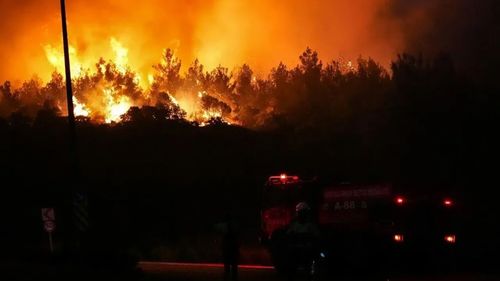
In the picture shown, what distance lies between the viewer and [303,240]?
11.8 m

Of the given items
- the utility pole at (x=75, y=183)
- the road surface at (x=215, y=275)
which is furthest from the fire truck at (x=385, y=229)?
the utility pole at (x=75, y=183)

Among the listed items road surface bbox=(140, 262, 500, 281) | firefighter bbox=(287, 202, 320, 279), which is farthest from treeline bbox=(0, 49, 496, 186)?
firefighter bbox=(287, 202, 320, 279)

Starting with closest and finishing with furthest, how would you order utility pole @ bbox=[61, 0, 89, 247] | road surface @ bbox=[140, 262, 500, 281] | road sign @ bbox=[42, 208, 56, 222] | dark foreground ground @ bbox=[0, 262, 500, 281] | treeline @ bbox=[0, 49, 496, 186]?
dark foreground ground @ bbox=[0, 262, 500, 281], road surface @ bbox=[140, 262, 500, 281], utility pole @ bbox=[61, 0, 89, 247], road sign @ bbox=[42, 208, 56, 222], treeline @ bbox=[0, 49, 496, 186]

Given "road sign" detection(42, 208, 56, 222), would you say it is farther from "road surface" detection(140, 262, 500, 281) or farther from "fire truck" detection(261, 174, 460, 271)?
"fire truck" detection(261, 174, 460, 271)

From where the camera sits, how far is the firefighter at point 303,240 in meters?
11.7

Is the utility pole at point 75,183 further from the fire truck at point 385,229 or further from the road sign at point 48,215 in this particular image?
the fire truck at point 385,229

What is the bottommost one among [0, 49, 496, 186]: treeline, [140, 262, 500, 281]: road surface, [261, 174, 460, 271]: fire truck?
[140, 262, 500, 281]: road surface

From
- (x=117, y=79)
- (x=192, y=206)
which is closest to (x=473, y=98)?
(x=192, y=206)

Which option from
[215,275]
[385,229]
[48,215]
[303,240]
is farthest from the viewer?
[48,215]

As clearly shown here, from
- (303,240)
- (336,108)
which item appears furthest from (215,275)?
(336,108)

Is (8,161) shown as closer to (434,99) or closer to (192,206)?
(192,206)

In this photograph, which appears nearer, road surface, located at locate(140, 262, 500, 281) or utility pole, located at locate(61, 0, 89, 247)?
road surface, located at locate(140, 262, 500, 281)

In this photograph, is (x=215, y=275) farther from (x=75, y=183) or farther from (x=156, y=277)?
(x=75, y=183)

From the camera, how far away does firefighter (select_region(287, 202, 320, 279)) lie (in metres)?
11.7
